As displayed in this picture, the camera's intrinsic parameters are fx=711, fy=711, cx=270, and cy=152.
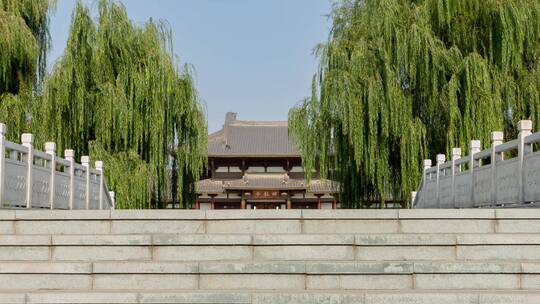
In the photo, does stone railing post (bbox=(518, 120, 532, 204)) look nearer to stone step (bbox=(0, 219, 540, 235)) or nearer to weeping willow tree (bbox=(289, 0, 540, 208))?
stone step (bbox=(0, 219, 540, 235))

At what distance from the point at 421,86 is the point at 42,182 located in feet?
23.5

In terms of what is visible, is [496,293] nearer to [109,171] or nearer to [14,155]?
[14,155]

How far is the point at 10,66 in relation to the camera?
14234 mm

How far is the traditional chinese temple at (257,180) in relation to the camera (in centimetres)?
2834

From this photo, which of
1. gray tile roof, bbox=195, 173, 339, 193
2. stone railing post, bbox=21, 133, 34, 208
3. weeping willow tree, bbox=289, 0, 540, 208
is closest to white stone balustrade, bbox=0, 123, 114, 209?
stone railing post, bbox=21, 133, 34, 208

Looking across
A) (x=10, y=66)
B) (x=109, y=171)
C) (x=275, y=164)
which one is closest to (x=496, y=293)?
(x=109, y=171)

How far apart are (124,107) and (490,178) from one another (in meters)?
7.68

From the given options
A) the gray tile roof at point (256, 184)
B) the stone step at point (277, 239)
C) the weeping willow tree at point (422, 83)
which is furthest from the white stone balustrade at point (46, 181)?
the gray tile roof at point (256, 184)

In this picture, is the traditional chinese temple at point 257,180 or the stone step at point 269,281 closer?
the stone step at point 269,281

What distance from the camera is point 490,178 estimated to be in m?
9.25

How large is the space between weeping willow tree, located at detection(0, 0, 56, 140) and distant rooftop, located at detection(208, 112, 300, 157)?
551 inches

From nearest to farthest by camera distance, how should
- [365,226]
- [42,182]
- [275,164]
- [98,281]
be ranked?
[98,281] < [365,226] < [42,182] < [275,164]

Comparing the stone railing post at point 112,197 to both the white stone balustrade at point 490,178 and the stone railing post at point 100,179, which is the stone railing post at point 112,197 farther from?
the white stone balustrade at point 490,178

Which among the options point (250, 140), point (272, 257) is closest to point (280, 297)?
point (272, 257)
